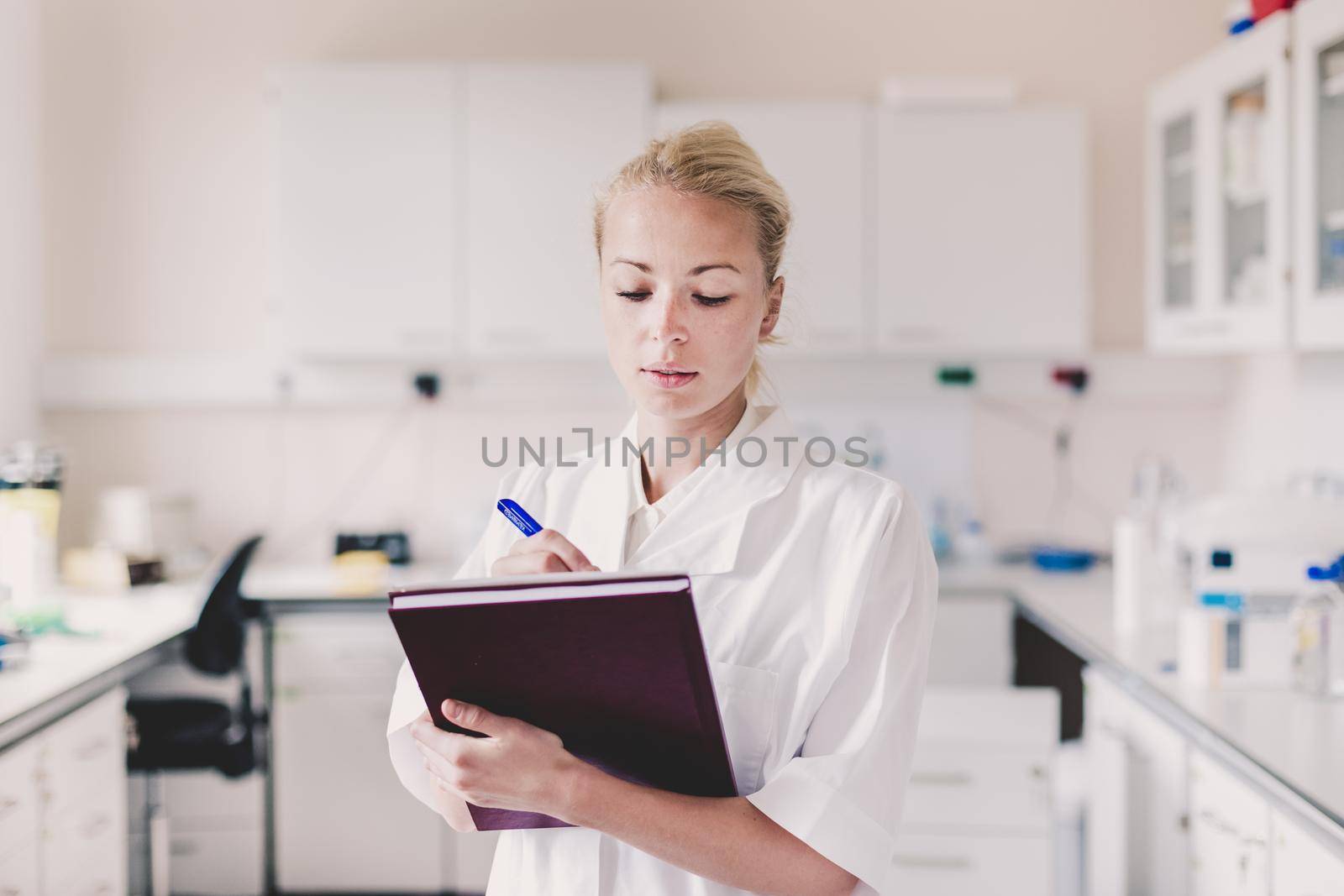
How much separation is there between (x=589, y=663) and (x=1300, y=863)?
1.19 m

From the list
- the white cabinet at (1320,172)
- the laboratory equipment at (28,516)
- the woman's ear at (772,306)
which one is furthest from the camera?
the laboratory equipment at (28,516)

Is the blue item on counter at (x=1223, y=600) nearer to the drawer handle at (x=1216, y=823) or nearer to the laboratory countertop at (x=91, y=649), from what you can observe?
the drawer handle at (x=1216, y=823)

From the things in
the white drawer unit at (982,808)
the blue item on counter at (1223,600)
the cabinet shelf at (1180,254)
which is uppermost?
the cabinet shelf at (1180,254)

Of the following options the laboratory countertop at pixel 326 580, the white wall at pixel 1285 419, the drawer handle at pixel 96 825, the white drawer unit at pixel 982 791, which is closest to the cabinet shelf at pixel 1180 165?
the white wall at pixel 1285 419

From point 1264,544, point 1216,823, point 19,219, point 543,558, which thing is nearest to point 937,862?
point 1216,823

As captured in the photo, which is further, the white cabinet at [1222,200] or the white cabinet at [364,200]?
the white cabinet at [364,200]

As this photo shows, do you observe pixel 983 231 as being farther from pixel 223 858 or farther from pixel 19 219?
pixel 19 219

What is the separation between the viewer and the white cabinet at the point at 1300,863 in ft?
4.84

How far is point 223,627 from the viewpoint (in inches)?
107

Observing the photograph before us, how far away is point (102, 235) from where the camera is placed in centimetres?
364

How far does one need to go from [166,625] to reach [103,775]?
439 millimetres

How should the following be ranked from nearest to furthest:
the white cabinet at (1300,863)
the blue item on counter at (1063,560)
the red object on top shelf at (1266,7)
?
1. the white cabinet at (1300,863)
2. the red object on top shelf at (1266,7)
3. the blue item on counter at (1063,560)

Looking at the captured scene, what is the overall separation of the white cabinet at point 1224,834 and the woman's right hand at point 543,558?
1261mm

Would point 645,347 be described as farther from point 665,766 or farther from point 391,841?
point 391,841
